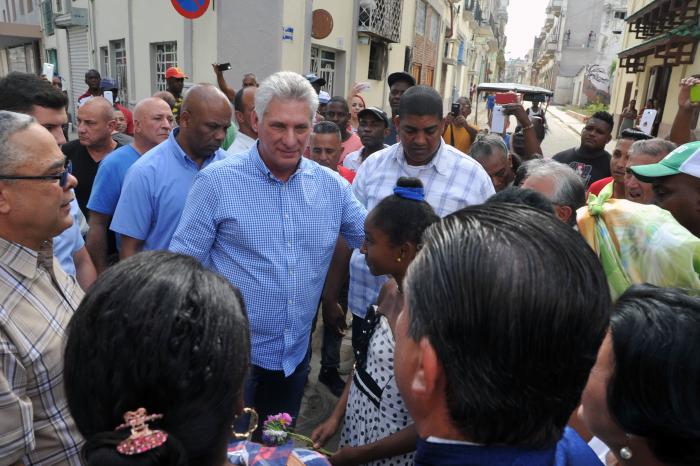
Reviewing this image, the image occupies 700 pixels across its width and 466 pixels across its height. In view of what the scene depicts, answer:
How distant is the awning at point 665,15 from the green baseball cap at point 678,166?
14390mm

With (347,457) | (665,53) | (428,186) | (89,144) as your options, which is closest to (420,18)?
(665,53)

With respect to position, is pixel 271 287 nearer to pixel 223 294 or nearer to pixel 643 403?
pixel 223 294

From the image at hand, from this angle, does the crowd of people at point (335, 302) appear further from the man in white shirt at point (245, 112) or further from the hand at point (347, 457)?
the man in white shirt at point (245, 112)

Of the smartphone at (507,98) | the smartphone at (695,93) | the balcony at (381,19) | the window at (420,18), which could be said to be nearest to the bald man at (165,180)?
the smartphone at (695,93)

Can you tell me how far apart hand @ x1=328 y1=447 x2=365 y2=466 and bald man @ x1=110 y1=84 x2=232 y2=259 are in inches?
60.7

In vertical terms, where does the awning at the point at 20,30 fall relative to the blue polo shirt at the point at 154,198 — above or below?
above

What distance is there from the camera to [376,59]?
525 inches

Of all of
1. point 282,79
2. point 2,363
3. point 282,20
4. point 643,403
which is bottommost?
point 2,363

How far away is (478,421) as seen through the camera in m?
0.82

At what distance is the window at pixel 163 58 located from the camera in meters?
9.58

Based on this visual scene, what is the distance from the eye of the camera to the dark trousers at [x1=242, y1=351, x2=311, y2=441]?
2287mm

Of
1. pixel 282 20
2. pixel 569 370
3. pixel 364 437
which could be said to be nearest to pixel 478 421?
pixel 569 370

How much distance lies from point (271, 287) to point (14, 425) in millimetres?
1101

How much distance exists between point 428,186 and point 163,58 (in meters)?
8.96
